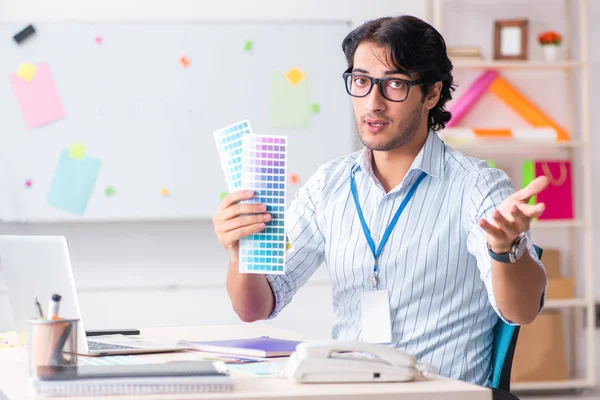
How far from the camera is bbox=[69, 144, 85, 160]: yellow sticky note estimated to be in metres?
3.72

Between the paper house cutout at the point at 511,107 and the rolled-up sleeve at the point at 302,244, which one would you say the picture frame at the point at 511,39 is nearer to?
the paper house cutout at the point at 511,107

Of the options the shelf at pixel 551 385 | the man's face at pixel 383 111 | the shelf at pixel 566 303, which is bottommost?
the shelf at pixel 551 385

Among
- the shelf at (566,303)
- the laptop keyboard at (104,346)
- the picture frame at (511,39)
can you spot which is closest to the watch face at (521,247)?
the laptop keyboard at (104,346)

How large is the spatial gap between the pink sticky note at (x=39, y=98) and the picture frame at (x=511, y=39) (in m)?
2.01

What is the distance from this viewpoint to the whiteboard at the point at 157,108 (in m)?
3.70

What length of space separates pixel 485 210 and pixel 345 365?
0.64 m

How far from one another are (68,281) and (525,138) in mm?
2891

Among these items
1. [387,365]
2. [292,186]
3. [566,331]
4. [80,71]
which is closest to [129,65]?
[80,71]

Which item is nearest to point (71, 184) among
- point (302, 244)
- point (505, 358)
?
point (302, 244)

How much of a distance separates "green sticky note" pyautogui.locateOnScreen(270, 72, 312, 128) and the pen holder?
8.38 ft

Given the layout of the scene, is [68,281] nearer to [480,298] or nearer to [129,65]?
[480,298]

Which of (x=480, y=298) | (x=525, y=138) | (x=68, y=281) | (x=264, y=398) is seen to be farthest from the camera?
(x=525, y=138)

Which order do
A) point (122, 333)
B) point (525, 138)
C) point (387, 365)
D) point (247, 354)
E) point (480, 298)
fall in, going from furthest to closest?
point (525, 138), point (122, 333), point (480, 298), point (247, 354), point (387, 365)

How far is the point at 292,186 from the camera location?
3.87 meters
